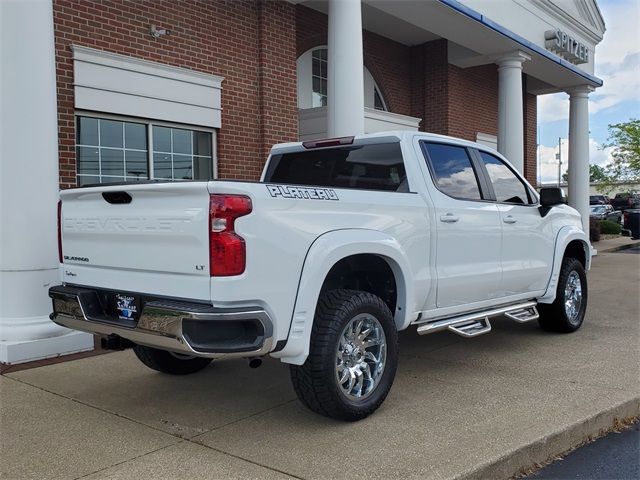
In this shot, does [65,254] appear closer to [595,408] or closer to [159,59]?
[595,408]

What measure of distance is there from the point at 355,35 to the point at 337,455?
6311mm

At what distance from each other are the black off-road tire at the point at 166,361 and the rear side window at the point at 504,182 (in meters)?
3.09

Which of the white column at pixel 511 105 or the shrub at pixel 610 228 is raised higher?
the white column at pixel 511 105

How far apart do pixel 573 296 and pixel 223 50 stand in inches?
224

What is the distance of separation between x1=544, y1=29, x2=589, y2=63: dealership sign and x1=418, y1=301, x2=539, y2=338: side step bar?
9.80m

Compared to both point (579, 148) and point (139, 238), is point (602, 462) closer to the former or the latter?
point (139, 238)

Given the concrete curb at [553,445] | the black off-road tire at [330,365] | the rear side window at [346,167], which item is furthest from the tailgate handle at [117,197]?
the concrete curb at [553,445]

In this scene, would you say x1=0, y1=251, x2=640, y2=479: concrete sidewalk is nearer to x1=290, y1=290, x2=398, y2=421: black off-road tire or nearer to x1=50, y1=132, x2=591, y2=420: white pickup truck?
x1=290, y1=290, x2=398, y2=421: black off-road tire

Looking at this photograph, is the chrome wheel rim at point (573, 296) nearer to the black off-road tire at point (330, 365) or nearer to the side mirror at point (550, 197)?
the side mirror at point (550, 197)

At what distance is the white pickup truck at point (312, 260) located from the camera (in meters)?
3.51

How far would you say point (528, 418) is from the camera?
422 centimetres

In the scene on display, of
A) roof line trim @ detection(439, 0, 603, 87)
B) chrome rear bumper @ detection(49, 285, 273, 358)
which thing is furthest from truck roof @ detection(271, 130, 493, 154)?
roof line trim @ detection(439, 0, 603, 87)

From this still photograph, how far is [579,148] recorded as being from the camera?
16297mm

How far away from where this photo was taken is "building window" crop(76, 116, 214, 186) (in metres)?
7.66
